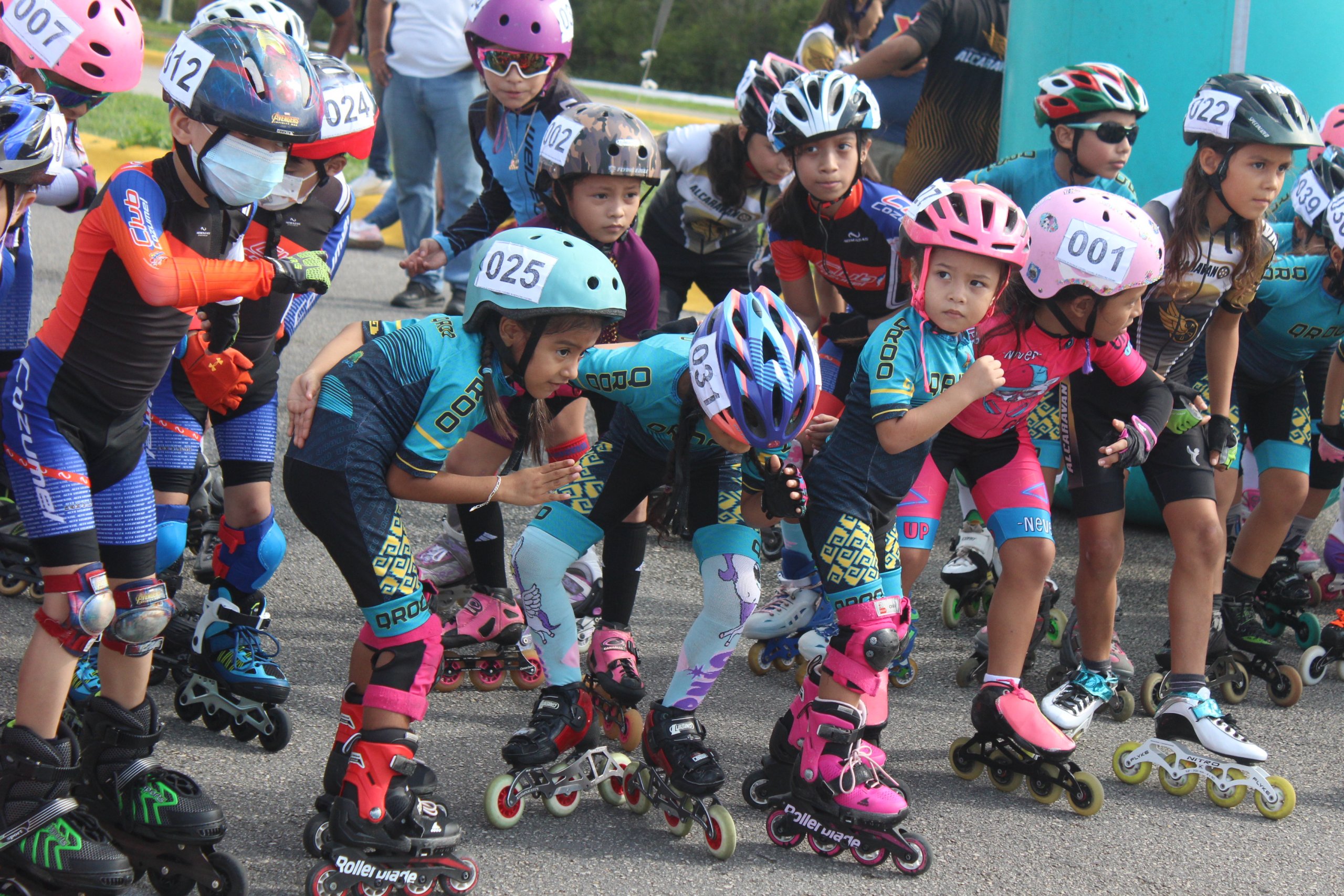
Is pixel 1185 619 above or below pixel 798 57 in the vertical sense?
below

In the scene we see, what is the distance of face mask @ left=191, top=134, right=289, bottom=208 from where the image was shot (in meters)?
3.64

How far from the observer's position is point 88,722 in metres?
3.67

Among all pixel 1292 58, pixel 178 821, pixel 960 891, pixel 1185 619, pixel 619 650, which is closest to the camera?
pixel 178 821

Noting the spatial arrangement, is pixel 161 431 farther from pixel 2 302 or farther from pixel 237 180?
pixel 237 180

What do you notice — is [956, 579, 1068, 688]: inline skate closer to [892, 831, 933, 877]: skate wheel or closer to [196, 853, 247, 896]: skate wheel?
[892, 831, 933, 877]: skate wheel

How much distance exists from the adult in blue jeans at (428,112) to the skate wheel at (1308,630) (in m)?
6.28

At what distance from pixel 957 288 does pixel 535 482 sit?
64.4 inches

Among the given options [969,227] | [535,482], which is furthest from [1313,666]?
[535,482]

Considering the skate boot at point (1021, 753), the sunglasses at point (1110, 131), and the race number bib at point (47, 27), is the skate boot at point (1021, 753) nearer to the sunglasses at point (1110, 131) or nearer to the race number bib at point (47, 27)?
the sunglasses at point (1110, 131)

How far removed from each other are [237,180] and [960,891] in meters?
3.12

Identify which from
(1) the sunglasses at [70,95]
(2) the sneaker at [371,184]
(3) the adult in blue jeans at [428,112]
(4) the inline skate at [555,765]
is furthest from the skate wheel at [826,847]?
(2) the sneaker at [371,184]

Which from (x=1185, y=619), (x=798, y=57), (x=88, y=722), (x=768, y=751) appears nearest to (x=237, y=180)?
(x=88, y=722)

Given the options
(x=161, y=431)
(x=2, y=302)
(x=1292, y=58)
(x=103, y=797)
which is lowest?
(x=103, y=797)

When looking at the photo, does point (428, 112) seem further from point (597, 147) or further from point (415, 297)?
point (597, 147)
